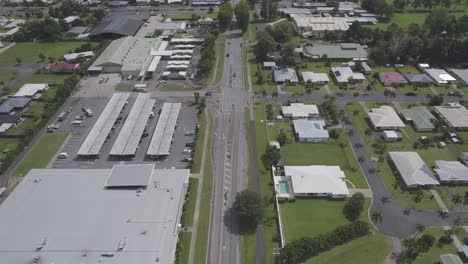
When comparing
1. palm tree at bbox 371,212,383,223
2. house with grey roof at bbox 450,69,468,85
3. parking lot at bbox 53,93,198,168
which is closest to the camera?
palm tree at bbox 371,212,383,223

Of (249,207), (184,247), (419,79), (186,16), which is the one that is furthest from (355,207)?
(186,16)

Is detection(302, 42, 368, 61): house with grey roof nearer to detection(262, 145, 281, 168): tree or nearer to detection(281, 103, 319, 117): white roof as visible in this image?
detection(281, 103, 319, 117): white roof

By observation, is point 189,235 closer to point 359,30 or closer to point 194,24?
point 359,30

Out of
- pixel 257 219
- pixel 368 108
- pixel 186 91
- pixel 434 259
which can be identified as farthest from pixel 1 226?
pixel 368 108

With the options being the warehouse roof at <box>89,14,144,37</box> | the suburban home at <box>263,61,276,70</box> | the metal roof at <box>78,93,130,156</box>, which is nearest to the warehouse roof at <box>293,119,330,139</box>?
the suburban home at <box>263,61,276,70</box>

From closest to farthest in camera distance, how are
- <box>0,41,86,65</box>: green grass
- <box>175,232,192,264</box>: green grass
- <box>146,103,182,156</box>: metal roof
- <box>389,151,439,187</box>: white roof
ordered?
<box>175,232,192,264</box>: green grass
<box>389,151,439,187</box>: white roof
<box>146,103,182,156</box>: metal roof
<box>0,41,86,65</box>: green grass

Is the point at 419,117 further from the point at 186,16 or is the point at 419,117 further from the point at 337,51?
the point at 186,16

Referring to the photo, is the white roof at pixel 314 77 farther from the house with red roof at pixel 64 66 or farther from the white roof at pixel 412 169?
the house with red roof at pixel 64 66

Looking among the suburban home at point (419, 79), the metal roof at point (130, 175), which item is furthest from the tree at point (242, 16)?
the metal roof at point (130, 175)
